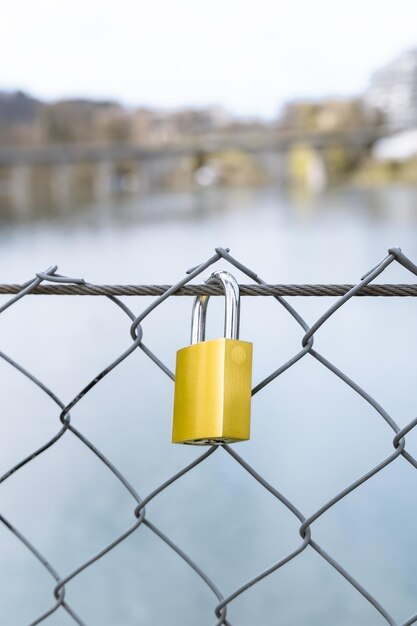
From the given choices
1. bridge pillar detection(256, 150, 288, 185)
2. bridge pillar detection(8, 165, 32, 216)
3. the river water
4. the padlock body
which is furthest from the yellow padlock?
bridge pillar detection(8, 165, 32, 216)

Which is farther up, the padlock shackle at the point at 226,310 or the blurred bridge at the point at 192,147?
the blurred bridge at the point at 192,147

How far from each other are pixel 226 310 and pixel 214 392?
6 centimetres

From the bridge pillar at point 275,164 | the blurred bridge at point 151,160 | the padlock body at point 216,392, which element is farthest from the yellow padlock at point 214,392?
the bridge pillar at point 275,164

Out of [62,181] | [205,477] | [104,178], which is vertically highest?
[62,181]

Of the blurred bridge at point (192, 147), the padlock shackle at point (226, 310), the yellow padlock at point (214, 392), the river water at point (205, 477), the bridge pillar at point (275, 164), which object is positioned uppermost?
the blurred bridge at point (192, 147)

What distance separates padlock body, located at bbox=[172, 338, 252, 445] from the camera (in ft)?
1.43

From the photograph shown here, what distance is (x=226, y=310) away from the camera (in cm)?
48

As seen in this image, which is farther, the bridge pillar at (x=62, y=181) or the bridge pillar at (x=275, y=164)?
the bridge pillar at (x=62, y=181)

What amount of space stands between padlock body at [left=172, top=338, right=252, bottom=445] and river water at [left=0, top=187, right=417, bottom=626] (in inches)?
42.8

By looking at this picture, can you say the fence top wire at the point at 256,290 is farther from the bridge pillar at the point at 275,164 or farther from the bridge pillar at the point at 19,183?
the bridge pillar at the point at 19,183

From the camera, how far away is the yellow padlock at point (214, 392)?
1.43 ft

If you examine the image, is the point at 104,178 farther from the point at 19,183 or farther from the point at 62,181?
the point at 19,183

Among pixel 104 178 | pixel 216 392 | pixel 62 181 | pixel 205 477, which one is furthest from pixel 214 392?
pixel 62 181

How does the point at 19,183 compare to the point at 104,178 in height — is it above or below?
above
